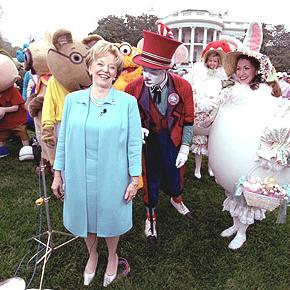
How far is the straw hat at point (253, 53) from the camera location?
236 cm

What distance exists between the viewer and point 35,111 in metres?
3.85

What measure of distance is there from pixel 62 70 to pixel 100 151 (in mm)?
1456

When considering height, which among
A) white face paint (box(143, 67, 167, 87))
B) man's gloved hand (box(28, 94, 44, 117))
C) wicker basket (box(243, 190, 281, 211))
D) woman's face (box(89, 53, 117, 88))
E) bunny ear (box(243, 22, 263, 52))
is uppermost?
bunny ear (box(243, 22, 263, 52))

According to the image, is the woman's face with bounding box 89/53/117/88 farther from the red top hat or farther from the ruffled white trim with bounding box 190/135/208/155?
the ruffled white trim with bounding box 190/135/208/155

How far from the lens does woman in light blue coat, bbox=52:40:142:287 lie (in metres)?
1.90

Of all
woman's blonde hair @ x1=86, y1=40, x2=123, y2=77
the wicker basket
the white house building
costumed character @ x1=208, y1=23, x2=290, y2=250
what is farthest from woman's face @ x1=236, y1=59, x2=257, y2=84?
the white house building

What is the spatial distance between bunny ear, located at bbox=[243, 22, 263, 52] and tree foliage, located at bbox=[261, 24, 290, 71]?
28160mm

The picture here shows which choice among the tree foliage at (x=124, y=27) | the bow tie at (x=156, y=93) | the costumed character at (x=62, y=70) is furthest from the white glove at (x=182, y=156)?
the tree foliage at (x=124, y=27)

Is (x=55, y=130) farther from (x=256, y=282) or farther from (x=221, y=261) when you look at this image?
(x=256, y=282)

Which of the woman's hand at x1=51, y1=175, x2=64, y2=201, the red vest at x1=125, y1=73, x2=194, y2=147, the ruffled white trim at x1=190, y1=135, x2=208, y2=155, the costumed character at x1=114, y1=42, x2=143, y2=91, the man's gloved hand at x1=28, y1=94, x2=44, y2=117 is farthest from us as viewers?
the ruffled white trim at x1=190, y1=135, x2=208, y2=155

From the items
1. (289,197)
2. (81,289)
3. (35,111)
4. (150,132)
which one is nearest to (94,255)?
(81,289)

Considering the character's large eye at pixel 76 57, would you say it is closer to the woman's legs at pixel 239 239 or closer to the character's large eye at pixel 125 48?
the character's large eye at pixel 125 48

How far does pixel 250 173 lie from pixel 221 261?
34.0 inches

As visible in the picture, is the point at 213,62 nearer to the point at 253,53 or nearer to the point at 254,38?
the point at 254,38
